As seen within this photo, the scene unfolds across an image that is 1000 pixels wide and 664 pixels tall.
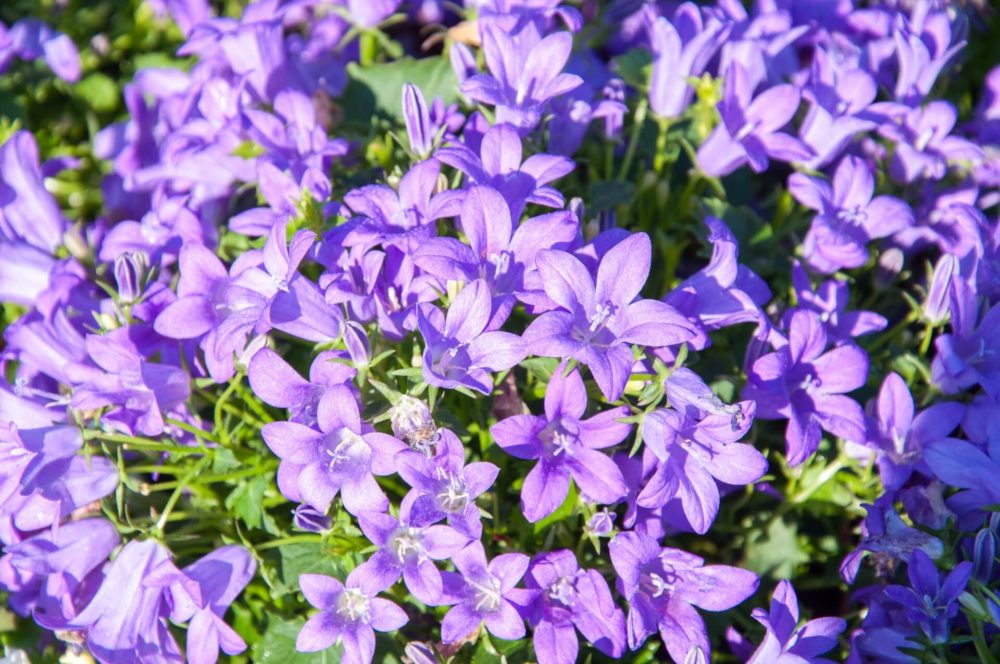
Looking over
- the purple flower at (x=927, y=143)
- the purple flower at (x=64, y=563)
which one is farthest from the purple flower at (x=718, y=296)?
the purple flower at (x=64, y=563)

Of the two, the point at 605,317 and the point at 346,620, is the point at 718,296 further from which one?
the point at 346,620

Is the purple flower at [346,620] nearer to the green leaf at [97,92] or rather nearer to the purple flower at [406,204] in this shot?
the purple flower at [406,204]

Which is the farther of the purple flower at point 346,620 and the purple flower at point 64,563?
the purple flower at point 64,563

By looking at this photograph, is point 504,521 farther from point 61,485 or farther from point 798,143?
point 798,143

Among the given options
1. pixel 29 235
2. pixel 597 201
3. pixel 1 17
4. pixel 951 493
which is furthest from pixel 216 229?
pixel 951 493

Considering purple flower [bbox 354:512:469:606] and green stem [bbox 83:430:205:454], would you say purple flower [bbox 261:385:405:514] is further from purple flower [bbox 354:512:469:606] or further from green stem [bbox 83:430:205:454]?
green stem [bbox 83:430:205:454]

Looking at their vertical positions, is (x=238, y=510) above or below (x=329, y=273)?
below

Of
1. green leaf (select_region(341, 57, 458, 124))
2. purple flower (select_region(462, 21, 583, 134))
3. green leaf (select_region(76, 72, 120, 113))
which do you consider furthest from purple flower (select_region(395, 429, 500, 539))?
green leaf (select_region(76, 72, 120, 113))

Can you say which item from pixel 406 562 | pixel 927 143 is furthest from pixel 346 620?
pixel 927 143
